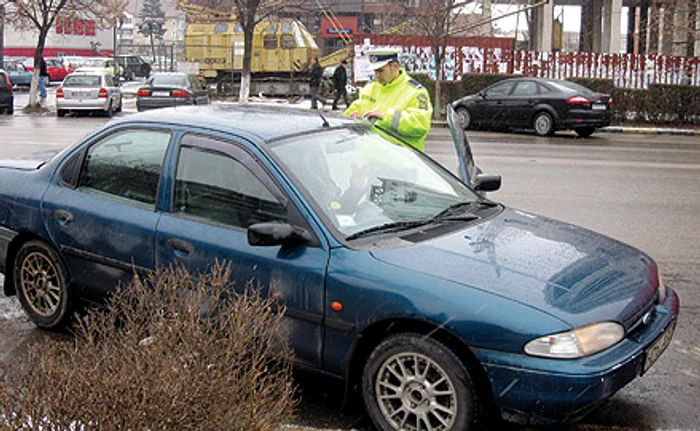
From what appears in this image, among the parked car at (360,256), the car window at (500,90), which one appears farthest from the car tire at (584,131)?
the parked car at (360,256)

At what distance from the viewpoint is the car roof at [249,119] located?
4.50m

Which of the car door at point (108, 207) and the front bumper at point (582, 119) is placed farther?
the front bumper at point (582, 119)

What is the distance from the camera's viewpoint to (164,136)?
4.68 meters

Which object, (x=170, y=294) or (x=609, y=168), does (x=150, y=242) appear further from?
(x=609, y=168)

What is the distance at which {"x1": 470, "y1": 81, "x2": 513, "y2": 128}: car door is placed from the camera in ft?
68.4

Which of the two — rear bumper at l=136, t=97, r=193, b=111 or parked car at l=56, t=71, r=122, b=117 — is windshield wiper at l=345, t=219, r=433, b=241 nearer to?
rear bumper at l=136, t=97, r=193, b=111

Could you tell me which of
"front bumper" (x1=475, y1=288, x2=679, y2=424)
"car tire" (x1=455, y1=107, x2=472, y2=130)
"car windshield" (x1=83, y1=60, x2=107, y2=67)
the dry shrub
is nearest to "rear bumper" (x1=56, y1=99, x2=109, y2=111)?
Answer: "car tire" (x1=455, y1=107, x2=472, y2=130)

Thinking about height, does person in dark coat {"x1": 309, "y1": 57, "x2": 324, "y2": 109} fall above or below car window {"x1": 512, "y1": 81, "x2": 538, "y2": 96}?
above

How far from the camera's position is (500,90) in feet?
69.1

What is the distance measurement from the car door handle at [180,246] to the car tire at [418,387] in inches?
47.3

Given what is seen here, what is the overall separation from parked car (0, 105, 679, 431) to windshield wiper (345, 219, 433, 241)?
0.5 inches

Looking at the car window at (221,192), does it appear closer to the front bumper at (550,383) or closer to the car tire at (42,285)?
the car tire at (42,285)

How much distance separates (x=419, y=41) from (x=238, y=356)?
29.7 metres

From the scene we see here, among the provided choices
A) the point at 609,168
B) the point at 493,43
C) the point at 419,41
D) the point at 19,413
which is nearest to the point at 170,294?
the point at 19,413
